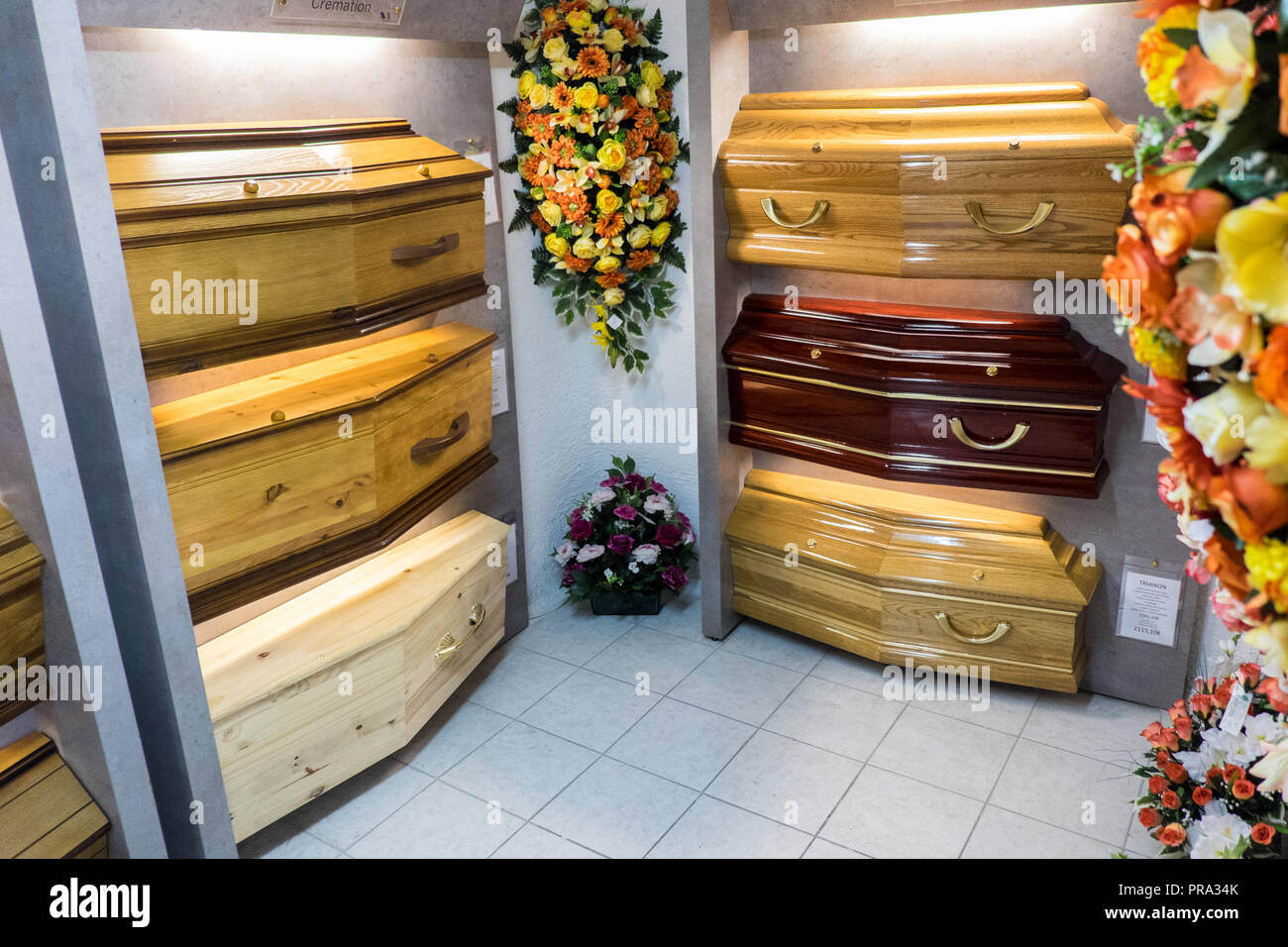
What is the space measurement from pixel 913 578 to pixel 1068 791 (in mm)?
752

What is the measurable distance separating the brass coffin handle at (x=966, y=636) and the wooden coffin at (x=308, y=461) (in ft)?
5.15

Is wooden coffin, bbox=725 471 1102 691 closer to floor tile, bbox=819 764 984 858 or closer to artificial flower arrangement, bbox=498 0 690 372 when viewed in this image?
floor tile, bbox=819 764 984 858

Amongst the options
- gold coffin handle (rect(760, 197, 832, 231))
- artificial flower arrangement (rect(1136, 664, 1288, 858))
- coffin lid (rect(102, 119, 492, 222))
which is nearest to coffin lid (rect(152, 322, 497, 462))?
coffin lid (rect(102, 119, 492, 222))

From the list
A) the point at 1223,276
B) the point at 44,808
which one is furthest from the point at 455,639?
the point at 1223,276

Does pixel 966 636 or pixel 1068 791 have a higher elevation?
pixel 966 636

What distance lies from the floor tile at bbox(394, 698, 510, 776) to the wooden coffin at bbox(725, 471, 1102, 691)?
1.04 m

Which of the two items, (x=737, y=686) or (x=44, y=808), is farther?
(x=737, y=686)

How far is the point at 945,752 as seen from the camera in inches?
121

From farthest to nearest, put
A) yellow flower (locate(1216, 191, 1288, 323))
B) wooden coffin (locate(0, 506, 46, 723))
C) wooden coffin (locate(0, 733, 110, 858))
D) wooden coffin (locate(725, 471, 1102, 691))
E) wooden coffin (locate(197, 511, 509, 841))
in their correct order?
1. wooden coffin (locate(725, 471, 1102, 691))
2. wooden coffin (locate(197, 511, 509, 841))
3. wooden coffin (locate(0, 733, 110, 858))
4. wooden coffin (locate(0, 506, 46, 723))
5. yellow flower (locate(1216, 191, 1288, 323))

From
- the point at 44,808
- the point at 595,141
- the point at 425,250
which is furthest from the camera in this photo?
the point at 595,141

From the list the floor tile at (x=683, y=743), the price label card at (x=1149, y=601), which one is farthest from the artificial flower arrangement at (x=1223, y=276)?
the price label card at (x=1149, y=601)

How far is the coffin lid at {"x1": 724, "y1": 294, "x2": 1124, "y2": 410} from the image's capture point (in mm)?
2916

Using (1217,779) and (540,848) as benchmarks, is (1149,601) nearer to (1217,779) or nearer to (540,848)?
(1217,779)

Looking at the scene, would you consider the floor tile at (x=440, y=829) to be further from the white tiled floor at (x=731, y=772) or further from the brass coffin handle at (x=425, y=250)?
the brass coffin handle at (x=425, y=250)
